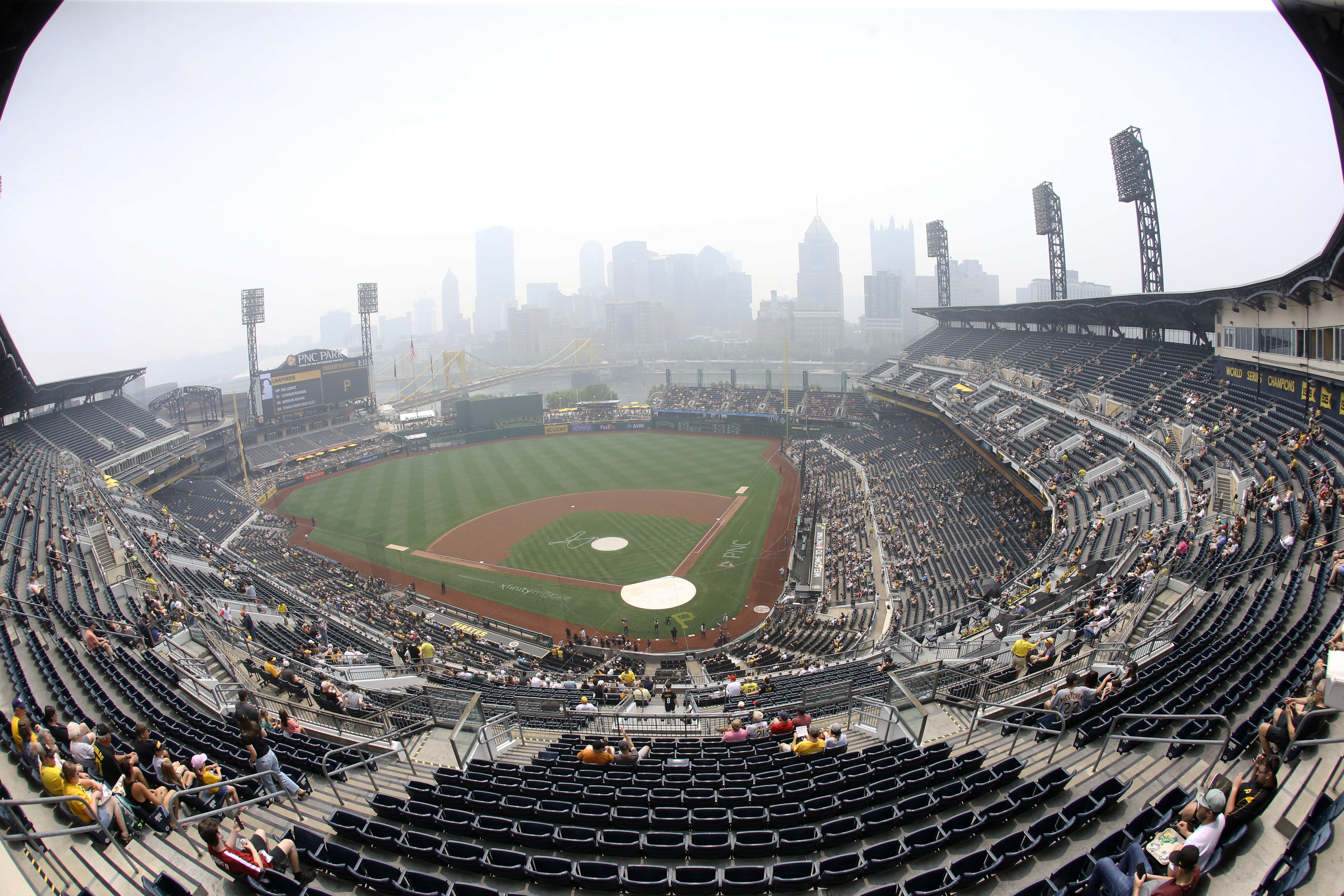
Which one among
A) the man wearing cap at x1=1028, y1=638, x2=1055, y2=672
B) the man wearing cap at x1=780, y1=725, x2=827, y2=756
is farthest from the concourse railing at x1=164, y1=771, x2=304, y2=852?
the man wearing cap at x1=1028, y1=638, x2=1055, y2=672

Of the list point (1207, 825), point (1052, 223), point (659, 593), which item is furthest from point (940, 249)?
point (1207, 825)

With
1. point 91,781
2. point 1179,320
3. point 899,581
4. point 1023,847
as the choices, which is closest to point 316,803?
point 91,781

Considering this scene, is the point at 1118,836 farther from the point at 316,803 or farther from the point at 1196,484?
the point at 1196,484

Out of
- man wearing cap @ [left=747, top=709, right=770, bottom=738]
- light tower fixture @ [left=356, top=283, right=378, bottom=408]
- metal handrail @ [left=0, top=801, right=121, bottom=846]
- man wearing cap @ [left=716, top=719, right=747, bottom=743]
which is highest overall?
→ light tower fixture @ [left=356, top=283, right=378, bottom=408]

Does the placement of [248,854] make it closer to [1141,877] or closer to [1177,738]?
[1141,877]

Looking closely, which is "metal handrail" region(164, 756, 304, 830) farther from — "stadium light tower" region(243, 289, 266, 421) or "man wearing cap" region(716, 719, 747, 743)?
"stadium light tower" region(243, 289, 266, 421)

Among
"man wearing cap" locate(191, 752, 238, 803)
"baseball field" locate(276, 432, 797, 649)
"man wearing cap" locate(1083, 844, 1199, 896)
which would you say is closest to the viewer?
"man wearing cap" locate(1083, 844, 1199, 896)

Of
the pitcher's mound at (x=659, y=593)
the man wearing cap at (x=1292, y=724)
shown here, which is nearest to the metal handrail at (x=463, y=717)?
the man wearing cap at (x=1292, y=724)
